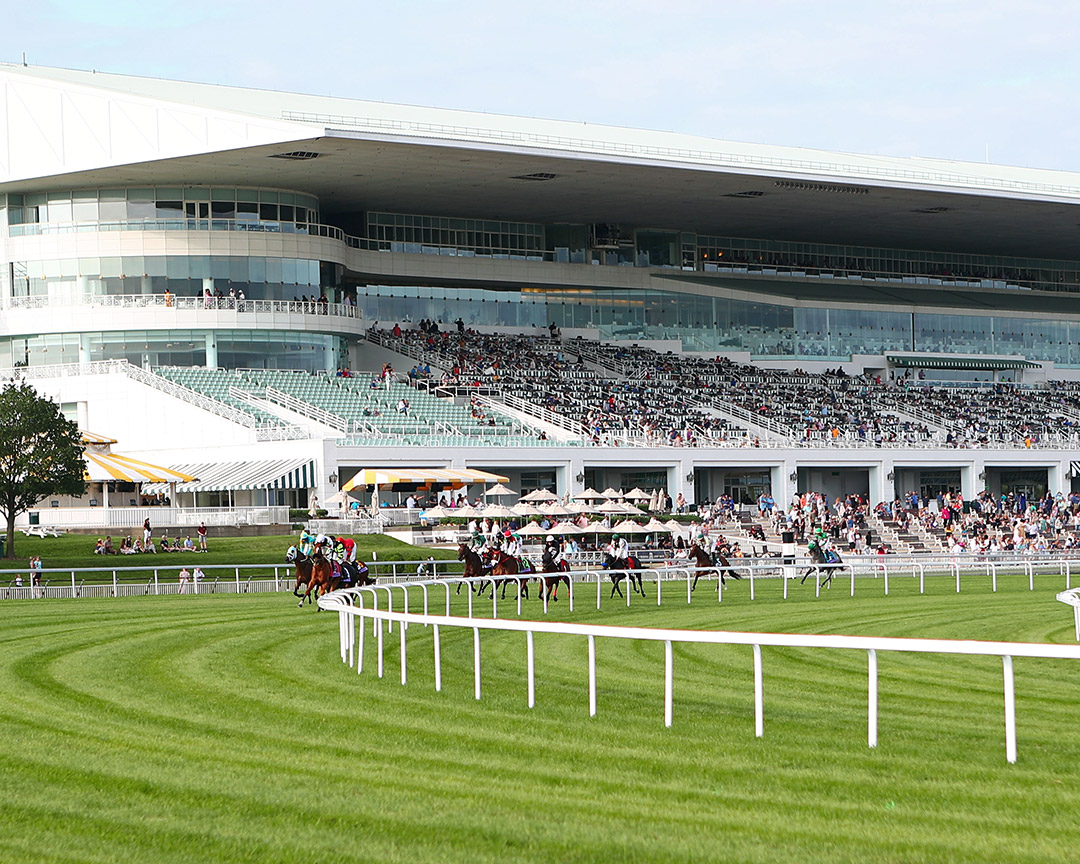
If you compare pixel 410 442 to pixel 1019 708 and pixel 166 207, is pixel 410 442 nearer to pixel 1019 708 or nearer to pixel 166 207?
pixel 166 207

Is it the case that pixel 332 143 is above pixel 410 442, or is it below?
above

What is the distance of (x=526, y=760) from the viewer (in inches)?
337

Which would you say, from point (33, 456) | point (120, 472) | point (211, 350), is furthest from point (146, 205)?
point (33, 456)

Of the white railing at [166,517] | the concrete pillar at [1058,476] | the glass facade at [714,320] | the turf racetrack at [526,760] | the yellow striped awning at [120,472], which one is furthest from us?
the glass facade at [714,320]

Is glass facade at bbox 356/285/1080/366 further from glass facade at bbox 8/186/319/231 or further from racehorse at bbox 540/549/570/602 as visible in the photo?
racehorse at bbox 540/549/570/602

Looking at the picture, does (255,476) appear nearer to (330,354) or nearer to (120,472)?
(120,472)

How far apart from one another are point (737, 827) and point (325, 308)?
52.4m

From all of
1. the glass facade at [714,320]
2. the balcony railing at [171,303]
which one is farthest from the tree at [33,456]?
the glass facade at [714,320]

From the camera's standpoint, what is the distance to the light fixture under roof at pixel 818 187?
57.8 metres

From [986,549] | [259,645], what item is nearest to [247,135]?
[986,549]

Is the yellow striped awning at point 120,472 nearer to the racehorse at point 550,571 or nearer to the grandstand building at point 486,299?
the grandstand building at point 486,299

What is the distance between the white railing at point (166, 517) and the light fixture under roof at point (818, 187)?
26.6m

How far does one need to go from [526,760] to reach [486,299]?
57.8m

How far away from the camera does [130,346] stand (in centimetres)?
5569
